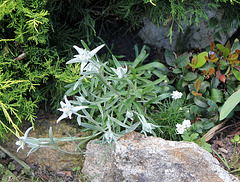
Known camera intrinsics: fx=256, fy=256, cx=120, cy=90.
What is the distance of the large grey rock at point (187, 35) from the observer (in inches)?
110

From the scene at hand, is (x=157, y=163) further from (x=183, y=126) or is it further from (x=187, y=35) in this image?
(x=187, y=35)

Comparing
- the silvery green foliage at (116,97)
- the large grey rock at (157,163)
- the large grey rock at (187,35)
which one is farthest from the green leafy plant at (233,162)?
the large grey rock at (187,35)

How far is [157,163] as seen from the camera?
1.89m

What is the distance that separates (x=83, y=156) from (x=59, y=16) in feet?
4.85

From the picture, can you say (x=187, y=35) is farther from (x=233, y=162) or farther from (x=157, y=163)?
(x=157, y=163)

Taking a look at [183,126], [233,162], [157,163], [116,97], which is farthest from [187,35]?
[157,163]

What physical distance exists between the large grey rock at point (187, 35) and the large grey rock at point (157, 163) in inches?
50.6

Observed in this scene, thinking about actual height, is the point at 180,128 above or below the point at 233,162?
above

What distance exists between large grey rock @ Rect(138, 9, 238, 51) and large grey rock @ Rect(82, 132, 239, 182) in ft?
4.22

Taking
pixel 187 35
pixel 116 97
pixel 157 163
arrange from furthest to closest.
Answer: pixel 187 35 < pixel 116 97 < pixel 157 163

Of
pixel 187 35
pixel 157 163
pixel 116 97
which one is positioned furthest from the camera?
pixel 187 35

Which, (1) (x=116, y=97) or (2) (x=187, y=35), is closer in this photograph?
(1) (x=116, y=97)

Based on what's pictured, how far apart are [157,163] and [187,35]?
156cm

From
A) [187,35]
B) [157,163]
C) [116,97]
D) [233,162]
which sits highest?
[187,35]
